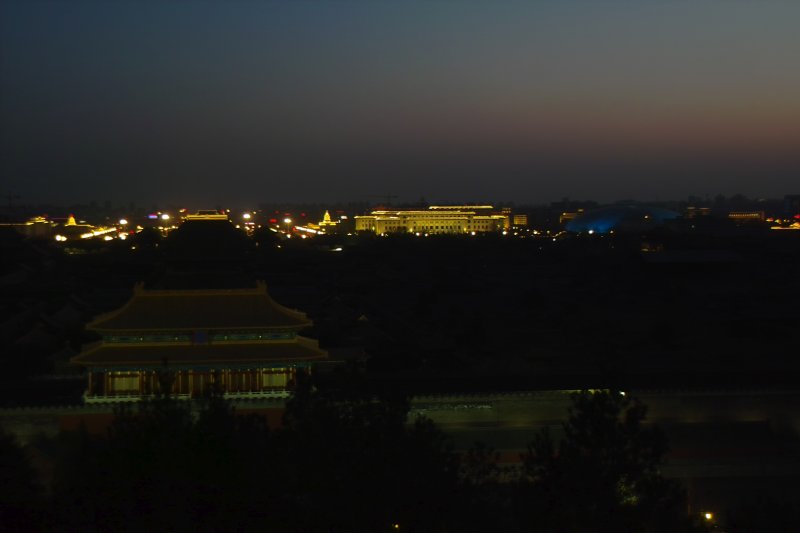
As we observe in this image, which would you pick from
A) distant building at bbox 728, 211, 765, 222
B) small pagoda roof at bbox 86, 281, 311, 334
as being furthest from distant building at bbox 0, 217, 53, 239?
distant building at bbox 728, 211, 765, 222

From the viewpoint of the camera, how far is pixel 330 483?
7848 mm

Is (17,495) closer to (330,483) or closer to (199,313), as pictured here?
(330,483)

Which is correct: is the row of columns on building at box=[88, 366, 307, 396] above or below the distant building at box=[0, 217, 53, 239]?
above

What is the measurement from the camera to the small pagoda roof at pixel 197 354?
37.9ft

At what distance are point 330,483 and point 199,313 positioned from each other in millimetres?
4842

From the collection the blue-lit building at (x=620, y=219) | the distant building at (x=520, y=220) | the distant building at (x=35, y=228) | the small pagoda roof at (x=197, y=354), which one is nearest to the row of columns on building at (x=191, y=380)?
the small pagoda roof at (x=197, y=354)

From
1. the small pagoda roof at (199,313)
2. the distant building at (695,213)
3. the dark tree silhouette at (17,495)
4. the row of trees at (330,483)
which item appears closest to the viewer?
the dark tree silhouette at (17,495)

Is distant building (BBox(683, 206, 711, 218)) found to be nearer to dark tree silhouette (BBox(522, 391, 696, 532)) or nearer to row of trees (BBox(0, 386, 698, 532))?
dark tree silhouette (BBox(522, 391, 696, 532))

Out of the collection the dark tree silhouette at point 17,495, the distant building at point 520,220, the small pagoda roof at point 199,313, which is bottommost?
the distant building at point 520,220

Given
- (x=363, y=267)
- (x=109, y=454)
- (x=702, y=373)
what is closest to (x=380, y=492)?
(x=109, y=454)

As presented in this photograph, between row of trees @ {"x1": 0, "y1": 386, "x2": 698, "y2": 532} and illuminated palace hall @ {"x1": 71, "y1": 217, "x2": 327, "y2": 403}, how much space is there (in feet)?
10.1

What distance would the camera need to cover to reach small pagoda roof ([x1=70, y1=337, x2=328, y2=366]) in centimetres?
1155

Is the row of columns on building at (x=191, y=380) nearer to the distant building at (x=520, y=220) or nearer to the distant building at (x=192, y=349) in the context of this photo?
the distant building at (x=192, y=349)

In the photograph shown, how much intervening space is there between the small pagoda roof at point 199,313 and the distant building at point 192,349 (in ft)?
0.04
